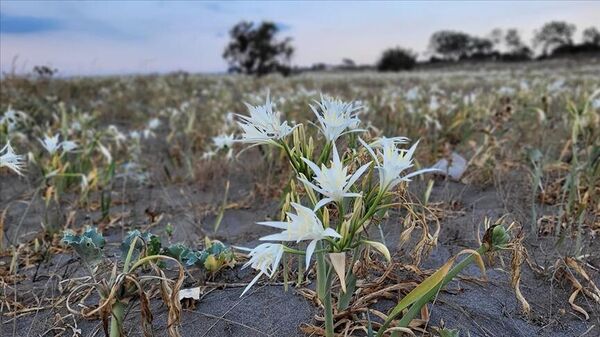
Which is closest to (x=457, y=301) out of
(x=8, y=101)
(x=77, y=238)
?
(x=77, y=238)

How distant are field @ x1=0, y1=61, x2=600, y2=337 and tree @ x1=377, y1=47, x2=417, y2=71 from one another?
81.0 feet

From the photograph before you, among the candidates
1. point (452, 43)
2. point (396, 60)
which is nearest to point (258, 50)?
point (396, 60)

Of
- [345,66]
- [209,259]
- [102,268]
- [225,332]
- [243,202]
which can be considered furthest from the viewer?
[345,66]

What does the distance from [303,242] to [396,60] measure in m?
27.6

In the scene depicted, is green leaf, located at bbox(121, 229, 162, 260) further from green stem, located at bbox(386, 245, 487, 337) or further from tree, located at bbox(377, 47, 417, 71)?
tree, located at bbox(377, 47, 417, 71)

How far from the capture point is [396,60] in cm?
2850

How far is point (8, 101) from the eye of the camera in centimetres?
531

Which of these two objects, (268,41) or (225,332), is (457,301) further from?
(268,41)

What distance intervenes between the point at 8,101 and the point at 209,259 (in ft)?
14.6

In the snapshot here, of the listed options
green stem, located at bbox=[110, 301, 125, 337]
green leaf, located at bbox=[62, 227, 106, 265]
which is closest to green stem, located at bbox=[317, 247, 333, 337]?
green stem, located at bbox=[110, 301, 125, 337]

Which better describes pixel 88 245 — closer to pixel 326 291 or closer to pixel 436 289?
pixel 326 291

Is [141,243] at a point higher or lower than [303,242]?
higher

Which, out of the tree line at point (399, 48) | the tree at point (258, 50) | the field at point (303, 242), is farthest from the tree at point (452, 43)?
the field at point (303, 242)

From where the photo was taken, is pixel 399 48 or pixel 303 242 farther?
pixel 399 48
